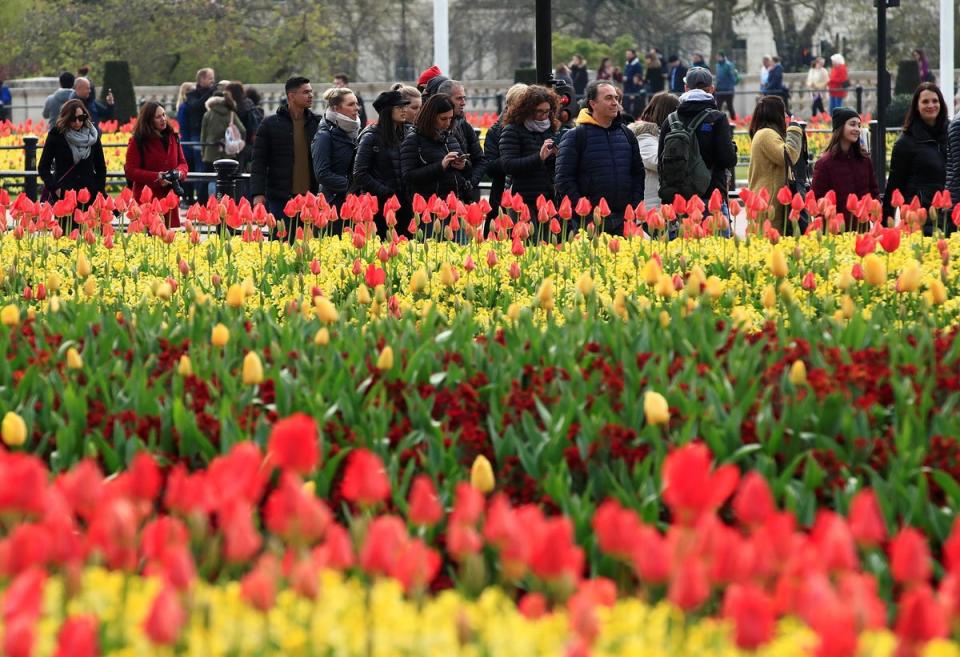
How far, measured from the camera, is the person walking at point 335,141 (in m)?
11.5

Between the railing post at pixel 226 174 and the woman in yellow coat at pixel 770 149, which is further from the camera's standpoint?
the railing post at pixel 226 174

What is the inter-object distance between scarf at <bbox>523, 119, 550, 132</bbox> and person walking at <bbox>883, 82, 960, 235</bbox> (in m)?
2.24

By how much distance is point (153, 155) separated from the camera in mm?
13414

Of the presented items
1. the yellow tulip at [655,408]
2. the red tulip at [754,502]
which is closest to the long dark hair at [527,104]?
the yellow tulip at [655,408]

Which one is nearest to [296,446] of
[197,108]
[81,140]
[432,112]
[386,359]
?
[386,359]

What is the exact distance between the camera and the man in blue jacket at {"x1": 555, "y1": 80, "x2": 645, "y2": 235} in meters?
10.6

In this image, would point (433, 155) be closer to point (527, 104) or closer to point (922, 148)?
point (527, 104)

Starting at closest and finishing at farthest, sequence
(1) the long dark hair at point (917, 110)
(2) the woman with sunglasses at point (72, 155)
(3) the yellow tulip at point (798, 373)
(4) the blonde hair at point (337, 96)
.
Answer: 1. (3) the yellow tulip at point (798, 373)
2. (4) the blonde hair at point (337, 96)
3. (1) the long dark hair at point (917, 110)
4. (2) the woman with sunglasses at point (72, 155)

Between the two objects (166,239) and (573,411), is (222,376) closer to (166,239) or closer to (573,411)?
(573,411)

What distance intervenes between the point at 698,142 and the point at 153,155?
4.34 meters

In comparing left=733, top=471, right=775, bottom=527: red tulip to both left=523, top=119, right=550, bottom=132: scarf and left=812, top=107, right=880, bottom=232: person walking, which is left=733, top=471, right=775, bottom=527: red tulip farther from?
left=812, top=107, right=880, bottom=232: person walking

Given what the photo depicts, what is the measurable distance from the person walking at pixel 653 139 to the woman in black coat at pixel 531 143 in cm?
81

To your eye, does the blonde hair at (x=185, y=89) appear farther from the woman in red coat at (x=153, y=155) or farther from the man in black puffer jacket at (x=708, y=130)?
the man in black puffer jacket at (x=708, y=130)

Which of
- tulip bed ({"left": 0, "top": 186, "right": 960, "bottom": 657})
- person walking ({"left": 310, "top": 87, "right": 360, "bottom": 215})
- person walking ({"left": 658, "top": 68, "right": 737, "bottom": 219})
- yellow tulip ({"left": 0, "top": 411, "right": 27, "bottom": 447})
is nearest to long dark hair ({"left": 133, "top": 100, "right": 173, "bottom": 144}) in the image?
person walking ({"left": 310, "top": 87, "right": 360, "bottom": 215})
